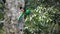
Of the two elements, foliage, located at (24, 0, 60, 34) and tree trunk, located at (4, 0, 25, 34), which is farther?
foliage, located at (24, 0, 60, 34)

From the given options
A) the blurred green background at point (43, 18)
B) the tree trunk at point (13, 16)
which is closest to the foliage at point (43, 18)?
the blurred green background at point (43, 18)

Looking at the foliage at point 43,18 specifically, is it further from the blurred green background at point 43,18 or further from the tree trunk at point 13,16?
the tree trunk at point 13,16

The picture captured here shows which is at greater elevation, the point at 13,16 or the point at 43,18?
the point at 13,16

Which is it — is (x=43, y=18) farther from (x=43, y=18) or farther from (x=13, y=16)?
(x=13, y=16)

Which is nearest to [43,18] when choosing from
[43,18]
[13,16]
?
[43,18]

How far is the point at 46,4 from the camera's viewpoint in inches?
164

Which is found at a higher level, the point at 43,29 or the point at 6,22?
the point at 6,22

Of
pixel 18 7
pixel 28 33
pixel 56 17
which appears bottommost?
pixel 28 33

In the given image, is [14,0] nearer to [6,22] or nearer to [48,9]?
[6,22]

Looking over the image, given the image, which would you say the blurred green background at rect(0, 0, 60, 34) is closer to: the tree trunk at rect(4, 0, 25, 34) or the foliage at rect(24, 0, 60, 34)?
the foliage at rect(24, 0, 60, 34)

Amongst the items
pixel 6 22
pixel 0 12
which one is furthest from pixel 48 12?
pixel 6 22

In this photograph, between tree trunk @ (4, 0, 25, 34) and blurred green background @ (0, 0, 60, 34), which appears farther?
blurred green background @ (0, 0, 60, 34)

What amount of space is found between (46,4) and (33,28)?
0.75 m

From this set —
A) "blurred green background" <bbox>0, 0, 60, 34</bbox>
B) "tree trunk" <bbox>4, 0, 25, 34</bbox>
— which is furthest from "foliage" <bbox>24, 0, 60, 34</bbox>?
"tree trunk" <bbox>4, 0, 25, 34</bbox>
